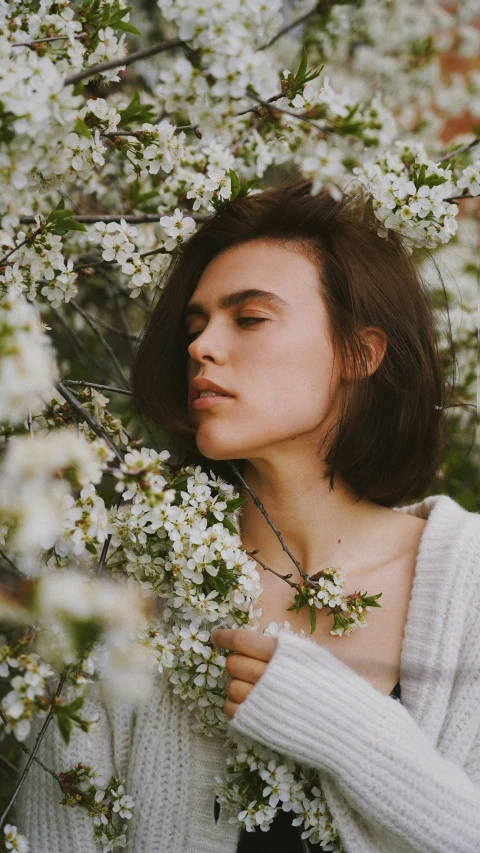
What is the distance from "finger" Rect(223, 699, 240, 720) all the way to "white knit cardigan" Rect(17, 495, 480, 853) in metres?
0.02

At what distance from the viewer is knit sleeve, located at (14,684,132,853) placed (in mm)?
1474

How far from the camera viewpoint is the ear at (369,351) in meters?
1.53

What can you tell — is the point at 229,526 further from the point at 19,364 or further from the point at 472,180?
the point at 472,180

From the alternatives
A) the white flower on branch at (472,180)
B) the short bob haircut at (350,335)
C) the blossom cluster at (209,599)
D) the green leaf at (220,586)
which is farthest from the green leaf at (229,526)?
the white flower on branch at (472,180)

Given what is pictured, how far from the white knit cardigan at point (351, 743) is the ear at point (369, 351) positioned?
347 millimetres

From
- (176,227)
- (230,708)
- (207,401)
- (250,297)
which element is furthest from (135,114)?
(230,708)

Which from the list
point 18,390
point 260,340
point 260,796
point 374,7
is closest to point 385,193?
point 260,340

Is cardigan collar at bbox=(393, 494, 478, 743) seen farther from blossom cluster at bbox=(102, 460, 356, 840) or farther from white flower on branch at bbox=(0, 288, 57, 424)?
white flower on branch at bbox=(0, 288, 57, 424)

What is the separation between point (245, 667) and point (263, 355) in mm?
566

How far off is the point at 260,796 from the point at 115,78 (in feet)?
4.10

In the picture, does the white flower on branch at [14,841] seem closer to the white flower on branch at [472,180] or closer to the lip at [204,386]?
the lip at [204,386]

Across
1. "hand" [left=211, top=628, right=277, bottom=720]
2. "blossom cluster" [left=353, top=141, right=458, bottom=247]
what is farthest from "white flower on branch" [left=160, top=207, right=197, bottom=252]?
"hand" [left=211, top=628, right=277, bottom=720]

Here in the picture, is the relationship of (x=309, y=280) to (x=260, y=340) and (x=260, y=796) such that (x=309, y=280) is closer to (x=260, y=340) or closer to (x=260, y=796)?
(x=260, y=340)

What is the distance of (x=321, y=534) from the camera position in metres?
1.59
